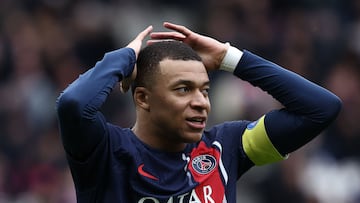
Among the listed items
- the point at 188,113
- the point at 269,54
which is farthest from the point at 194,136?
the point at 269,54

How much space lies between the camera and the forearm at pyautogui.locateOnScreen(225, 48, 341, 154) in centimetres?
598

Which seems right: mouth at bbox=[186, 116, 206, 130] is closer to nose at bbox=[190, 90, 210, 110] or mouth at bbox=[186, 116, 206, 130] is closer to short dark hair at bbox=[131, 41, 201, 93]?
nose at bbox=[190, 90, 210, 110]

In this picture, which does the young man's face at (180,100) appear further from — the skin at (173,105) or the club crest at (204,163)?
the club crest at (204,163)

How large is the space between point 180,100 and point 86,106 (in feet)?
1.66

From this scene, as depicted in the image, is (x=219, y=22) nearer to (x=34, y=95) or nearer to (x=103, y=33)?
(x=103, y=33)

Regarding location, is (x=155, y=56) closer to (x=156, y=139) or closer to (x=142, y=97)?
(x=142, y=97)

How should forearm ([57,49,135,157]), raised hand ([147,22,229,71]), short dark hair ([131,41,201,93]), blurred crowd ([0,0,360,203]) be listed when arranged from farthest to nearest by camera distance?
blurred crowd ([0,0,360,203]), raised hand ([147,22,229,71]), short dark hair ([131,41,201,93]), forearm ([57,49,135,157])

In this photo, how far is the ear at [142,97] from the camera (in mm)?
5824

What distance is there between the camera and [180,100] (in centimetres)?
570

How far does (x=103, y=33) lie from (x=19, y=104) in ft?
4.63

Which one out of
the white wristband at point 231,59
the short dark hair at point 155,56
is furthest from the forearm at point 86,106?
the white wristband at point 231,59

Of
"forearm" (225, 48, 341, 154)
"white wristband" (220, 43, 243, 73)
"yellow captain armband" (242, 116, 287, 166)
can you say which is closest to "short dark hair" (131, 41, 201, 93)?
"white wristband" (220, 43, 243, 73)

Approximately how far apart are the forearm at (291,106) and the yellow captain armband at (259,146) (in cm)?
3

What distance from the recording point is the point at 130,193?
5684mm
